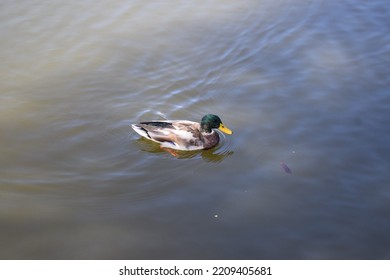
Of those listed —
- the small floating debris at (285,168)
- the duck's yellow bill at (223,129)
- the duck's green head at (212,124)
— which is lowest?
the small floating debris at (285,168)

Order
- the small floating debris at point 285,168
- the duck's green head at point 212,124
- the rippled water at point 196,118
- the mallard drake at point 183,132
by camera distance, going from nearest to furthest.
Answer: the rippled water at point 196,118, the small floating debris at point 285,168, the mallard drake at point 183,132, the duck's green head at point 212,124

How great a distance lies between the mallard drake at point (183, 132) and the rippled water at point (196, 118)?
0.18 meters

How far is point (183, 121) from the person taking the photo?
344 inches

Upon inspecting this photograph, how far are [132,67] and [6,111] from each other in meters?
2.41

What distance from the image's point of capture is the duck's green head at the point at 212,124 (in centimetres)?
857

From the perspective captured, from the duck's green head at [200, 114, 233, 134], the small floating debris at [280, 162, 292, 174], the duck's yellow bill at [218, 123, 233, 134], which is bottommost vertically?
the small floating debris at [280, 162, 292, 174]

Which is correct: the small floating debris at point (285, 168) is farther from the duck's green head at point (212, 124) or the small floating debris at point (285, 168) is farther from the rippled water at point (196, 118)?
the duck's green head at point (212, 124)

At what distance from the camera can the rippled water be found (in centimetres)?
681

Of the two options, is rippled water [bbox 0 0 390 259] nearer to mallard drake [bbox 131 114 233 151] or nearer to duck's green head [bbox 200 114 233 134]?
mallard drake [bbox 131 114 233 151]

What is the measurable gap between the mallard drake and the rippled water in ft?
0.60

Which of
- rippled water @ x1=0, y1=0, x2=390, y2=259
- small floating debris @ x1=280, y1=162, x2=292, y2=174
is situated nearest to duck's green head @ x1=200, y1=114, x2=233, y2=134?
rippled water @ x1=0, y1=0, x2=390, y2=259

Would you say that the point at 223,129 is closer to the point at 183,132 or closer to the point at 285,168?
the point at 183,132

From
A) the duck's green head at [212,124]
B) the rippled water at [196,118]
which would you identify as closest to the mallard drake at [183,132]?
the duck's green head at [212,124]

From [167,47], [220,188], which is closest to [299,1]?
[167,47]
